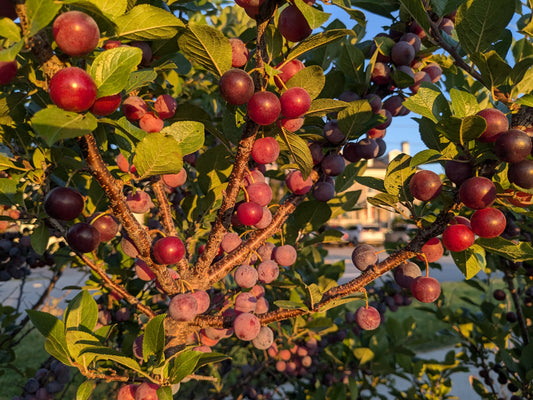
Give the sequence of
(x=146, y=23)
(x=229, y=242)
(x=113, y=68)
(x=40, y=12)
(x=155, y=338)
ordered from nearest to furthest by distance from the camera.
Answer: (x=40, y=12)
(x=113, y=68)
(x=146, y=23)
(x=155, y=338)
(x=229, y=242)

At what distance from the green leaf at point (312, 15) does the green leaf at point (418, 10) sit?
450 mm

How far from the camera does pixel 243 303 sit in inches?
51.1

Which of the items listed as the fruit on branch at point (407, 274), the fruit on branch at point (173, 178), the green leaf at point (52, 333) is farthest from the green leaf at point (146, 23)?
the fruit on branch at point (407, 274)

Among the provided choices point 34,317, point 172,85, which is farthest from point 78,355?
point 172,85

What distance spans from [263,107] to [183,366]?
0.72m

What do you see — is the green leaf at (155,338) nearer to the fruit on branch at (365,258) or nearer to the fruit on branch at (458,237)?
the fruit on branch at (365,258)

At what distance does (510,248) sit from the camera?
1103 mm

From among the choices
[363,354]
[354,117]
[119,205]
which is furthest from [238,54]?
[363,354]

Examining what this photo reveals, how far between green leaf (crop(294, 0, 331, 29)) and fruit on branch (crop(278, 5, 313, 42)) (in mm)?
128

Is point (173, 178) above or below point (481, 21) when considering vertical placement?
below

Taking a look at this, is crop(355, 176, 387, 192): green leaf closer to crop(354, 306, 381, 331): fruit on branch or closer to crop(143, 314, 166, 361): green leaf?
crop(354, 306, 381, 331): fruit on branch

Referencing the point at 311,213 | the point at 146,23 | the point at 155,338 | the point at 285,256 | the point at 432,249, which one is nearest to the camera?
the point at 146,23

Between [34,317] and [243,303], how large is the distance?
0.62 meters

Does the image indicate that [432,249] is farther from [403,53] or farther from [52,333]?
[52,333]
